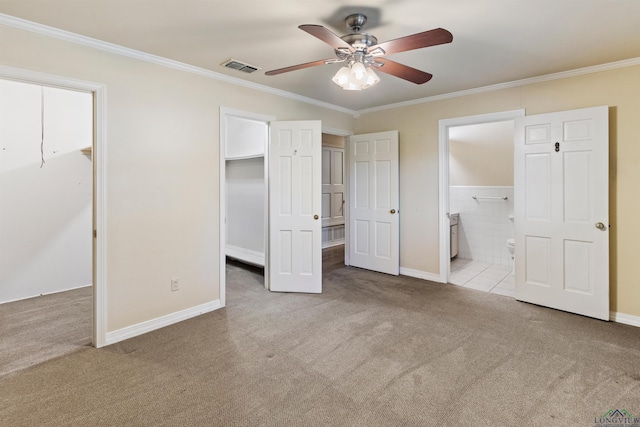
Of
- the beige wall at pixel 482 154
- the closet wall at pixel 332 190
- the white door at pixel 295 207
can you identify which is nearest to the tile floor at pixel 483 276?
the beige wall at pixel 482 154

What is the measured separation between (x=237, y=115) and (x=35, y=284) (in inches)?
120

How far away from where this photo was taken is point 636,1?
6.60ft

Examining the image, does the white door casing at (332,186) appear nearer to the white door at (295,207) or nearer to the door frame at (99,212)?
the white door at (295,207)

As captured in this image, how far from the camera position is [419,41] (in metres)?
1.86

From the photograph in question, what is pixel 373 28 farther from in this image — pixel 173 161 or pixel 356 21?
pixel 173 161

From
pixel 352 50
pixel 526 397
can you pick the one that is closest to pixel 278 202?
pixel 352 50

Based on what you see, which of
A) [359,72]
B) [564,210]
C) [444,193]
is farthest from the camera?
→ [444,193]

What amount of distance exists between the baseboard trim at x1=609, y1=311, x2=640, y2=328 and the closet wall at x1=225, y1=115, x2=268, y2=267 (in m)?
4.04

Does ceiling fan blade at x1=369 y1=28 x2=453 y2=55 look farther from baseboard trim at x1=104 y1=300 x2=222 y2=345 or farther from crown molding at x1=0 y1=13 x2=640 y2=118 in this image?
baseboard trim at x1=104 y1=300 x2=222 y2=345

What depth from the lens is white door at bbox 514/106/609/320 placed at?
304 centimetres

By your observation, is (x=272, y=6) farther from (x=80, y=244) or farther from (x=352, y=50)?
(x=80, y=244)

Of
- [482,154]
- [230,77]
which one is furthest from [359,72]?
[482,154]

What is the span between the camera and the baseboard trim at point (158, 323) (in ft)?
8.82

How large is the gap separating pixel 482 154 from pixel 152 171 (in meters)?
4.97
